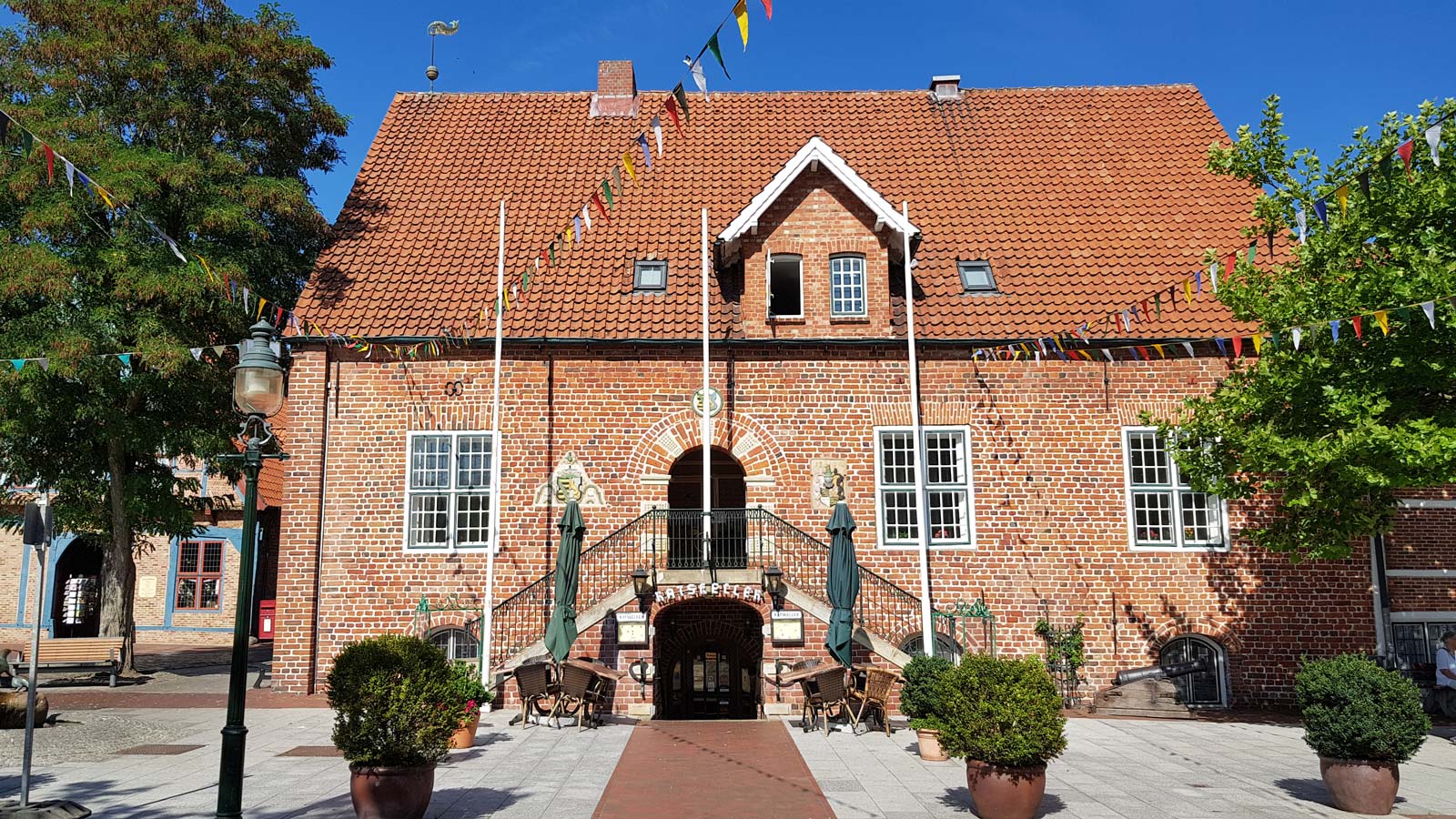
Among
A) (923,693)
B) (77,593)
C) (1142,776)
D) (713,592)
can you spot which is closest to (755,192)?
(713,592)

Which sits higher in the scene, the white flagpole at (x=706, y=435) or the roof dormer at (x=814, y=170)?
the roof dormer at (x=814, y=170)

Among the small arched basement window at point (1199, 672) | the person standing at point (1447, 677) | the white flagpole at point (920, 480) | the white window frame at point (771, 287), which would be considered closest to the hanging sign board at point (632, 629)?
the white flagpole at point (920, 480)

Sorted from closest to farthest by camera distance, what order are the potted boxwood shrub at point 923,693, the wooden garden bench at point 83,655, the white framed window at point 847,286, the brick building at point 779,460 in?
the potted boxwood shrub at point 923,693 < the brick building at point 779,460 < the white framed window at point 847,286 < the wooden garden bench at point 83,655

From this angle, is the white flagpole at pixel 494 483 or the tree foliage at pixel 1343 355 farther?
the white flagpole at pixel 494 483

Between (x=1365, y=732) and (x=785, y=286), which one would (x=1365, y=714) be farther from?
(x=785, y=286)

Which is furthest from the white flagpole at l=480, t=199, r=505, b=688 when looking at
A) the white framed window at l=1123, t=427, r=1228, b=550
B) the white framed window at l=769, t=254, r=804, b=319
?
the white framed window at l=1123, t=427, r=1228, b=550

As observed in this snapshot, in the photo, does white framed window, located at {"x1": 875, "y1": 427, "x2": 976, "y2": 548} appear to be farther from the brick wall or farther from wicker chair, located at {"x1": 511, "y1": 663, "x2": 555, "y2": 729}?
wicker chair, located at {"x1": 511, "y1": 663, "x2": 555, "y2": 729}

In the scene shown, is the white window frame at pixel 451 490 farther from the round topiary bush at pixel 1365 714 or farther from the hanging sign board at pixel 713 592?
the round topiary bush at pixel 1365 714

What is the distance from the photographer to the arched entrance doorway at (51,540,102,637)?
99.8 ft

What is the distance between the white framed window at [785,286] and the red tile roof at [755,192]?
1010 mm

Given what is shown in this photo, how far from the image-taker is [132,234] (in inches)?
682

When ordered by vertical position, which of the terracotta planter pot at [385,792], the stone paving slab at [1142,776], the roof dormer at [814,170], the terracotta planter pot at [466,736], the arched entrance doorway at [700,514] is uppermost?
the roof dormer at [814,170]

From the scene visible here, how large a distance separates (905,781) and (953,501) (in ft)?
23.5

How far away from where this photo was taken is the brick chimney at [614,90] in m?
21.8
